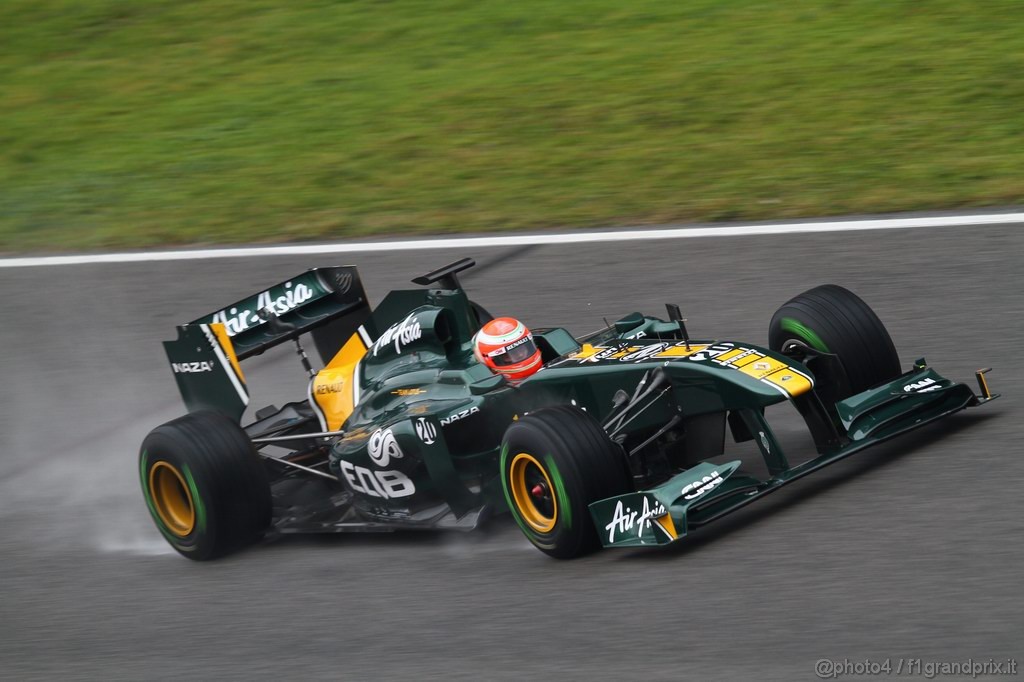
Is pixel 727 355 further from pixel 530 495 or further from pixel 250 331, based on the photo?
pixel 250 331

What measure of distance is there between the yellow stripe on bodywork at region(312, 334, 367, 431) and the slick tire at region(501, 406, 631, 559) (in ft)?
5.63

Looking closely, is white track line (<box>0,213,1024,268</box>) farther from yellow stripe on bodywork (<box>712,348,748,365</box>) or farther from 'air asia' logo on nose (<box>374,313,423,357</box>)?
yellow stripe on bodywork (<box>712,348,748,365</box>)

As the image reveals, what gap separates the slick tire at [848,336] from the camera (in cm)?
655

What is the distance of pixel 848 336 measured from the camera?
6574 millimetres

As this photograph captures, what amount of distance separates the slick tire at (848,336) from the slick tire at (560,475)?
136 centimetres

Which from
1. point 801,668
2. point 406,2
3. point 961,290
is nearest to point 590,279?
point 961,290

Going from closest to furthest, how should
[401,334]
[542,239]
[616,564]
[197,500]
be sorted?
[616,564], [197,500], [401,334], [542,239]

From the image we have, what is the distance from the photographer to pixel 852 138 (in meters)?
12.0

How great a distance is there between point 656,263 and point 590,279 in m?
0.52

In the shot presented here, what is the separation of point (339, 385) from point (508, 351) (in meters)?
1.27

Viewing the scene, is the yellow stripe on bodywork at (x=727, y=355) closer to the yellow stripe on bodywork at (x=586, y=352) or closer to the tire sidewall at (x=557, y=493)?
the yellow stripe on bodywork at (x=586, y=352)

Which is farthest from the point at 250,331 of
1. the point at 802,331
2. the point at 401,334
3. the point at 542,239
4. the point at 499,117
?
the point at 499,117

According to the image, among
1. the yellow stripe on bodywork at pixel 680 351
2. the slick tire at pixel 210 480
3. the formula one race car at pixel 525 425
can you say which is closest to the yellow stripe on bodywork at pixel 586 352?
the formula one race car at pixel 525 425

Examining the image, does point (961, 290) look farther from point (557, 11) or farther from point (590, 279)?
point (557, 11)
